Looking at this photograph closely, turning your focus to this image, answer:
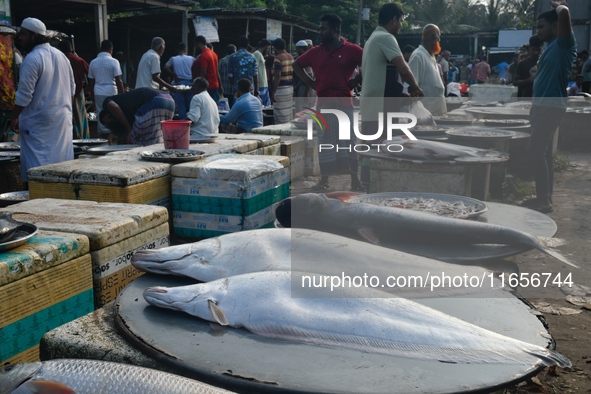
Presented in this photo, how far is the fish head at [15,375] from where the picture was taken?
5.17ft

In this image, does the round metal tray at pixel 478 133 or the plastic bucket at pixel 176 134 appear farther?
the round metal tray at pixel 478 133

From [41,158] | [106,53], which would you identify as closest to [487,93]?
[106,53]

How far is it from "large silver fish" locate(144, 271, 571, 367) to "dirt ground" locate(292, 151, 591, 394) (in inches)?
6.9

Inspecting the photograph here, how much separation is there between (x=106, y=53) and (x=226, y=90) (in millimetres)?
2601

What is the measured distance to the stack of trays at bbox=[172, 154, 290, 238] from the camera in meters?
3.93

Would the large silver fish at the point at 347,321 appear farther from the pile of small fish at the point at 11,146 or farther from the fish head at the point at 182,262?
the pile of small fish at the point at 11,146

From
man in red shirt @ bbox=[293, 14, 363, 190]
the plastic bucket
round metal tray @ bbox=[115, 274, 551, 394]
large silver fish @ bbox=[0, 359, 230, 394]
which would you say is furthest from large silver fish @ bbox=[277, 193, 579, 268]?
man in red shirt @ bbox=[293, 14, 363, 190]

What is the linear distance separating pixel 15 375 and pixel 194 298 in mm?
642

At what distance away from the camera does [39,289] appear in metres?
2.39

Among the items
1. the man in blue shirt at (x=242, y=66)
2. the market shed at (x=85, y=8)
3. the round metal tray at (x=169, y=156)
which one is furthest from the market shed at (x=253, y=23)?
the round metal tray at (x=169, y=156)

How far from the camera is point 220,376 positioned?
Result: 177 cm

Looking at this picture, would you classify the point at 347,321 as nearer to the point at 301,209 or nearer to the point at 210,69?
the point at 301,209

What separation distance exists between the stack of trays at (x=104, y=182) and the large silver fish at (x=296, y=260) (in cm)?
128

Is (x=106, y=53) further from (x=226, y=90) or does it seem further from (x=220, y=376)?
(x=220, y=376)
